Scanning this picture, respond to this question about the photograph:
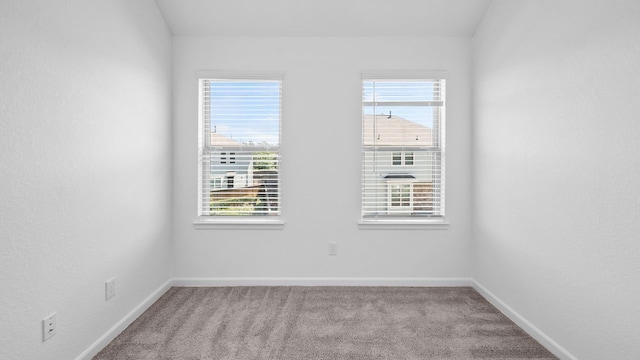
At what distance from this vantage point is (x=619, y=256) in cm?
174

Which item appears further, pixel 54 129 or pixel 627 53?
pixel 54 129

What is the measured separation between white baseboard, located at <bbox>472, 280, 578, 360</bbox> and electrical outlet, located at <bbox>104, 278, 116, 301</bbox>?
297 centimetres

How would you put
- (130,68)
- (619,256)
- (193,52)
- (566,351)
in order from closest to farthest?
1. (619,256)
2. (566,351)
3. (130,68)
4. (193,52)

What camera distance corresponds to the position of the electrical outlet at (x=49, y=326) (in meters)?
1.79

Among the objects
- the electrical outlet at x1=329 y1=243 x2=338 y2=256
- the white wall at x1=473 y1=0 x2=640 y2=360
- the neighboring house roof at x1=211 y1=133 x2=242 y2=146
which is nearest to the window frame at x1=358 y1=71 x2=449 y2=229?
the electrical outlet at x1=329 y1=243 x2=338 y2=256

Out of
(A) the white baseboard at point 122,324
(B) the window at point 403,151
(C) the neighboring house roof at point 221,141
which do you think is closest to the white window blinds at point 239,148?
(C) the neighboring house roof at point 221,141

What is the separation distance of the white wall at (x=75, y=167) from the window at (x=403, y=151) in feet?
6.70

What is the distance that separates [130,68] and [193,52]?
3.01 ft

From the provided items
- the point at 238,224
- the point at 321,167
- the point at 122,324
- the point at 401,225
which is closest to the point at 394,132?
the point at 321,167

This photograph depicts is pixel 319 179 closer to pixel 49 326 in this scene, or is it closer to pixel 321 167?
pixel 321 167

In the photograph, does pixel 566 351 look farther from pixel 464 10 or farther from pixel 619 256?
pixel 464 10

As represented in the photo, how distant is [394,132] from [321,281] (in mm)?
1684

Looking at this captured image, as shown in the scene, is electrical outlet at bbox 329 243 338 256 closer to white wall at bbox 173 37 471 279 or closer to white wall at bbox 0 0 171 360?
white wall at bbox 173 37 471 279

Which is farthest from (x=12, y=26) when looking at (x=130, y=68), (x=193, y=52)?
(x=193, y=52)
